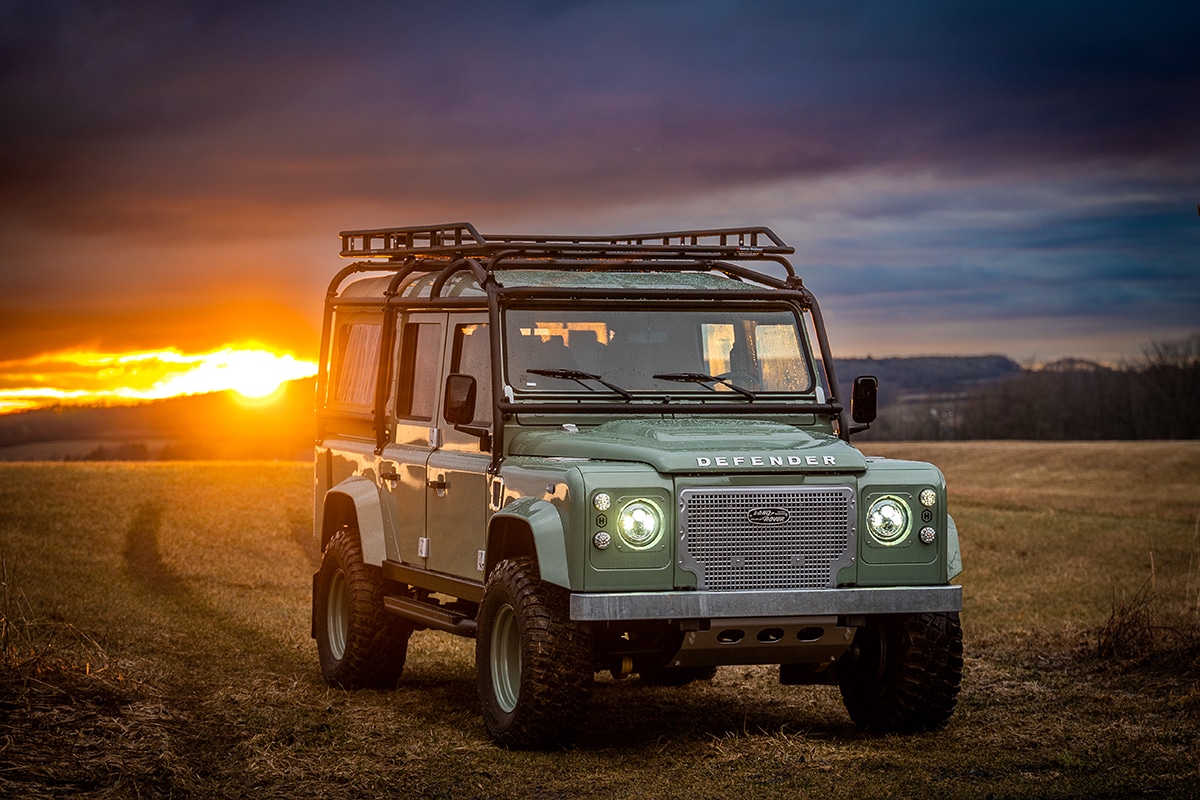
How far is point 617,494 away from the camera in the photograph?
26.7ft

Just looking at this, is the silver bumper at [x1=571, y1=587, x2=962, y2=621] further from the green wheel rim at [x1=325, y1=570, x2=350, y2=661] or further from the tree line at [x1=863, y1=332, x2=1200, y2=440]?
the tree line at [x1=863, y1=332, x2=1200, y2=440]

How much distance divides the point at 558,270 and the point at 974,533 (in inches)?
644

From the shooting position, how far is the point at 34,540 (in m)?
20.2

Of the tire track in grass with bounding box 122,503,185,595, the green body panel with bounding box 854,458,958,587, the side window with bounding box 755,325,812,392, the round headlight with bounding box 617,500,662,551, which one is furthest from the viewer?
the tire track in grass with bounding box 122,503,185,595

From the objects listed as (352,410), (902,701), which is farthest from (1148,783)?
(352,410)

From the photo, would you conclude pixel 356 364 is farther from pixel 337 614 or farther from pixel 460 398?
pixel 460 398

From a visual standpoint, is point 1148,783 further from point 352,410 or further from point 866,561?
point 352,410

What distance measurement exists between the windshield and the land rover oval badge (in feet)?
4.94

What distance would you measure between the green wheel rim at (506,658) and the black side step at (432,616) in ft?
0.67

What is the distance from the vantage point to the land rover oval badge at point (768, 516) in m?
8.34

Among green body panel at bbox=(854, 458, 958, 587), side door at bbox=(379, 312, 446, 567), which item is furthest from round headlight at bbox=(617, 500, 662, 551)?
side door at bbox=(379, 312, 446, 567)

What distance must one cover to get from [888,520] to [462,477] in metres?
2.86

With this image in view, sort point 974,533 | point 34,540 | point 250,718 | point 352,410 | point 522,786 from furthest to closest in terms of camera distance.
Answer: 1. point 974,533
2. point 34,540
3. point 352,410
4. point 250,718
5. point 522,786

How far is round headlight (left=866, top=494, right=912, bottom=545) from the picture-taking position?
859cm
